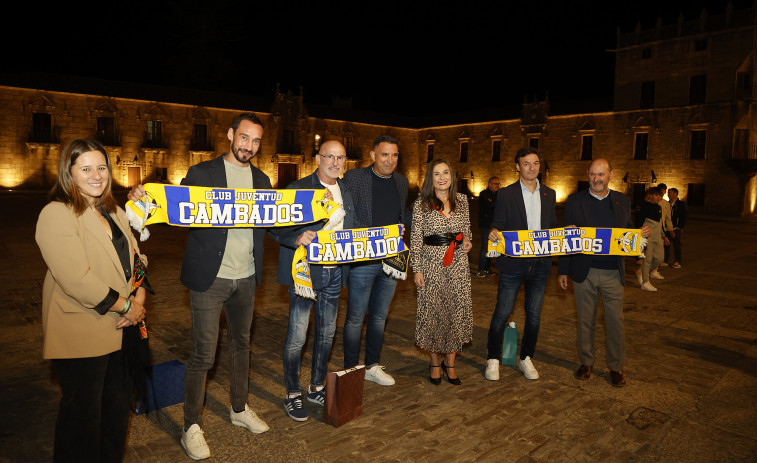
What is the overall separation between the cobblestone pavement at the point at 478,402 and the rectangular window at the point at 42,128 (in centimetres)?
2990

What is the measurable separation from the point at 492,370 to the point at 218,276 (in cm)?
291

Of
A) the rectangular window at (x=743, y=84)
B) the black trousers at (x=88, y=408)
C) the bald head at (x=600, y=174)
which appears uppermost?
the rectangular window at (x=743, y=84)

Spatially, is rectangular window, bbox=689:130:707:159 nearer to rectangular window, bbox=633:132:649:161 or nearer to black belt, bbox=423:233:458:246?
rectangular window, bbox=633:132:649:161

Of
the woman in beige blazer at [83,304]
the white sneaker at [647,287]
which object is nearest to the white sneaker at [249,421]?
the woman in beige blazer at [83,304]

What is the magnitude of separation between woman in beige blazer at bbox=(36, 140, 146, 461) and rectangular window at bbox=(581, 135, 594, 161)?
38.1 meters

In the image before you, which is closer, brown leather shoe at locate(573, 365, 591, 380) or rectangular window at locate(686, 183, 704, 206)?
brown leather shoe at locate(573, 365, 591, 380)

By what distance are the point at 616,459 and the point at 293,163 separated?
40022mm

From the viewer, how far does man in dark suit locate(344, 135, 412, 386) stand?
430cm

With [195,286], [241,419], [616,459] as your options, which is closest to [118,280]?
[195,286]

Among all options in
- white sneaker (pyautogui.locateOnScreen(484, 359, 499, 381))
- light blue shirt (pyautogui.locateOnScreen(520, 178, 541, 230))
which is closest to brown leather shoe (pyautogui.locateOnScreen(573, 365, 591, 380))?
white sneaker (pyautogui.locateOnScreen(484, 359, 499, 381))

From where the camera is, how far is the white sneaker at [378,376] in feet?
15.1

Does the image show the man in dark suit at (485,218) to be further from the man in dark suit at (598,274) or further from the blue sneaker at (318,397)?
the blue sneaker at (318,397)

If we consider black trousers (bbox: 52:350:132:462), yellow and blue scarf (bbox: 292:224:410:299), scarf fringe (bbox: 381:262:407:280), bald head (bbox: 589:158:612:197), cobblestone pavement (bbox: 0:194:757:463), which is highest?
bald head (bbox: 589:158:612:197)

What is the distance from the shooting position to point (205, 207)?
11.3 feet
